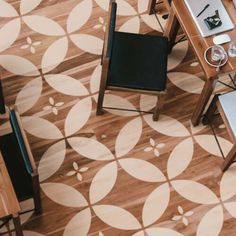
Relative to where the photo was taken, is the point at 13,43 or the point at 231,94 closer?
the point at 231,94

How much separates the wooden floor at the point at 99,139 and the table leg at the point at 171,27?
19 cm

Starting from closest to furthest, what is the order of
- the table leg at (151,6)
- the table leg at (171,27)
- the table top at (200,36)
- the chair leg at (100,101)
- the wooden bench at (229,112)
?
the table top at (200,36) < the wooden bench at (229,112) < the chair leg at (100,101) < the table leg at (171,27) < the table leg at (151,6)

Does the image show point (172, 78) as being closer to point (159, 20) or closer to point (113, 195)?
point (159, 20)

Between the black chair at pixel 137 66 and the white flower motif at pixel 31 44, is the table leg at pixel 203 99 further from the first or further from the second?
the white flower motif at pixel 31 44

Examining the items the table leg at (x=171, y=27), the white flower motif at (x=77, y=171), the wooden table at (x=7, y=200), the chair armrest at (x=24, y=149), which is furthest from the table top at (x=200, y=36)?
the wooden table at (x=7, y=200)

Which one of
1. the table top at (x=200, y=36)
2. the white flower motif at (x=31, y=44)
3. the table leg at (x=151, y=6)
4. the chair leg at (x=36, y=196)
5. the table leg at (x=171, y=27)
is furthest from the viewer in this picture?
the table leg at (x=151, y=6)

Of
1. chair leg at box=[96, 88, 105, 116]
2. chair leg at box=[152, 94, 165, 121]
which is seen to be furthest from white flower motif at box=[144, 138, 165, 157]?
chair leg at box=[96, 88, 105, 116]

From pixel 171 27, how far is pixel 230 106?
0.67 metres

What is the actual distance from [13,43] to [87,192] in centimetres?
120

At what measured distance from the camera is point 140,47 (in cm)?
312

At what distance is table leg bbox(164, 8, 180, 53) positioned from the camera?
3.20 m

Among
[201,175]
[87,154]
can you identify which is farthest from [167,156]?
[87,154]

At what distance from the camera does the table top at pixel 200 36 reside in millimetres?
2824

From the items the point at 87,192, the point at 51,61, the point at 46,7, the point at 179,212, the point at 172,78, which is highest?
the point at 46,7
